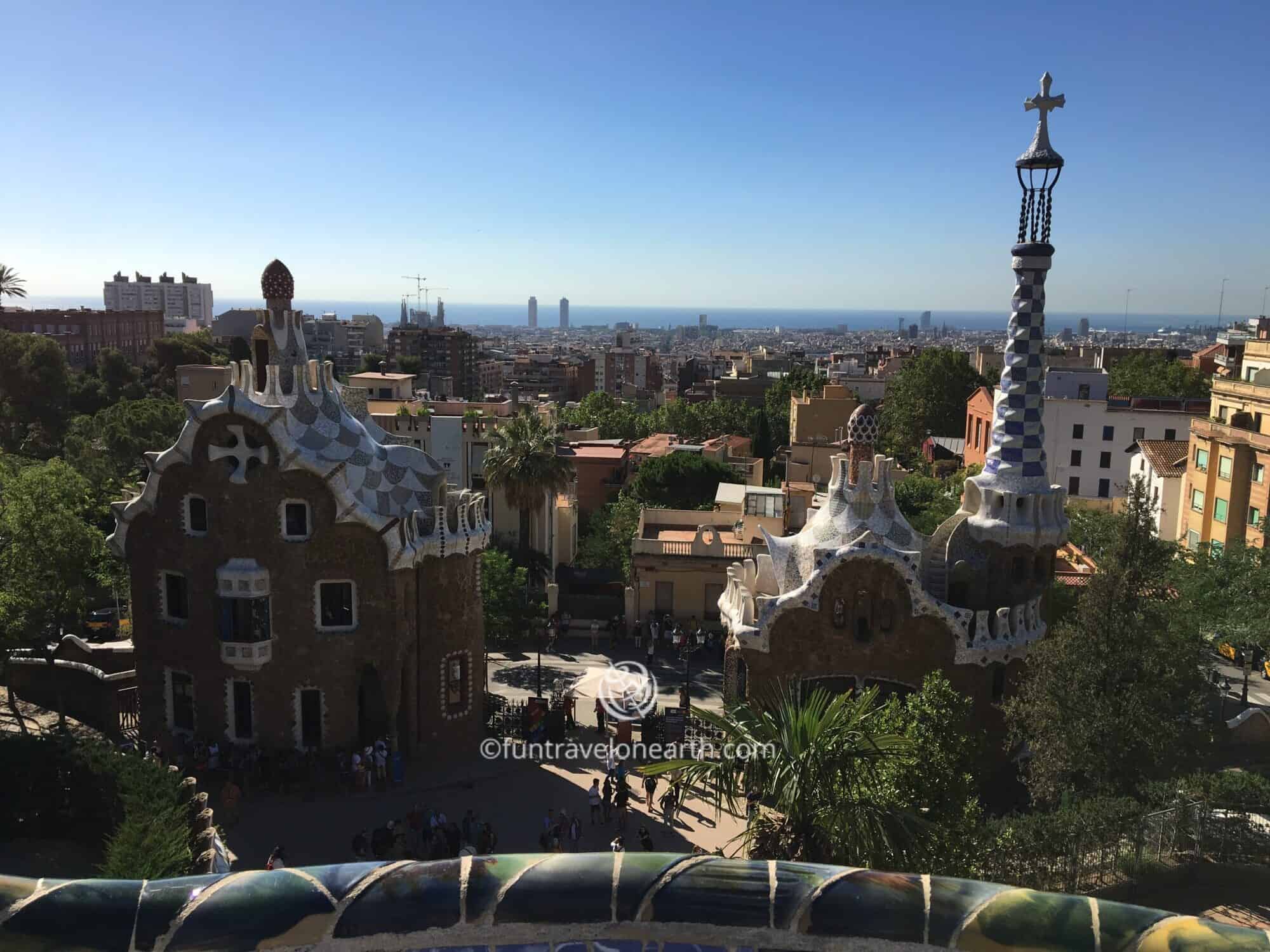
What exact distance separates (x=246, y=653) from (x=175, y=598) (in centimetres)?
301

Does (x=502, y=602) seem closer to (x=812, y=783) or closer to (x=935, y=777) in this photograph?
(x=935, y=777)

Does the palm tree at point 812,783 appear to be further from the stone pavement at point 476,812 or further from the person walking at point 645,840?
the stone pavement at point 476,812

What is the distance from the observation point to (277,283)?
87.4 feet

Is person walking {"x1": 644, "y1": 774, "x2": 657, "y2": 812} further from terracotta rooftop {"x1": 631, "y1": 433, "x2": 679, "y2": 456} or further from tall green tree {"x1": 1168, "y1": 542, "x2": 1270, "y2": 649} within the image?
terracotta rooftop {"x1": 631, "y1": 433, "x2": 679, "y2": 456}

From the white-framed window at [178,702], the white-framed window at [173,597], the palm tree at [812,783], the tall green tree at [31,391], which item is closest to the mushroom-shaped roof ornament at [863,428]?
the palm tree at [812,783]

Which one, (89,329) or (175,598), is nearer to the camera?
(175,598)

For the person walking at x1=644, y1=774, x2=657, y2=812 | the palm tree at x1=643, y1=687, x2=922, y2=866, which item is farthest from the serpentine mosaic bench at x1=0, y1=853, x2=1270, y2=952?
the person walking at x1=644, y1=774, x2=657, y2=812

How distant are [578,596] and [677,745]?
17563mm

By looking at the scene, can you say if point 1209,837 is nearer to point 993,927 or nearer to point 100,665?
point 993,927

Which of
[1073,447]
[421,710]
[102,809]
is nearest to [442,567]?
[421,710]

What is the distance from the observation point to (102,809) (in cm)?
2098

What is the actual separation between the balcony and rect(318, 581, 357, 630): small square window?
1.41 meters

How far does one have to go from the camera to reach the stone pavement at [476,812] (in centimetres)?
2259

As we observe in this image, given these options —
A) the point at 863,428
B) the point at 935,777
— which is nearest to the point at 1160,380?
the point at 863,428
